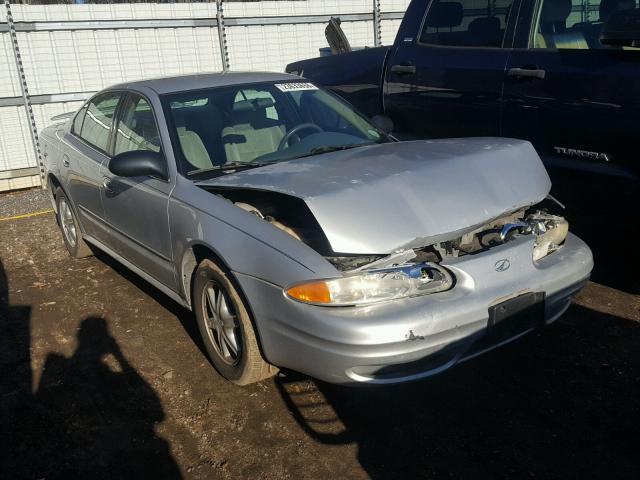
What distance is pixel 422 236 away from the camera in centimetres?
306

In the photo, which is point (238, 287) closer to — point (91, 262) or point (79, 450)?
point (79, 450)

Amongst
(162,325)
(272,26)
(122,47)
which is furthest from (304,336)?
(272,26)

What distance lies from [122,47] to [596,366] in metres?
8.18

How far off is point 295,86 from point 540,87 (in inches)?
65.4

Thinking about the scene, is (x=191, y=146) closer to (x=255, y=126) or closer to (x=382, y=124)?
(x=255, y=126)

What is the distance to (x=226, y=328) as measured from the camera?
356 cm

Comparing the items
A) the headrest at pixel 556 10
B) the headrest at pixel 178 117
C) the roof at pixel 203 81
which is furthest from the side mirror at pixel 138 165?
the headrest at pixel 556 10

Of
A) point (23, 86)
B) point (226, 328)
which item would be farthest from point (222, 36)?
point (226, 328)

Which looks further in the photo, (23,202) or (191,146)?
(23,202)

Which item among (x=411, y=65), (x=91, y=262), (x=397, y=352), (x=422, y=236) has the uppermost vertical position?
(x=411, y=65)

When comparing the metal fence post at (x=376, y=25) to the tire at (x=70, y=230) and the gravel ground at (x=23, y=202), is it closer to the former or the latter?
the gravel ground at (x=23, y=202)

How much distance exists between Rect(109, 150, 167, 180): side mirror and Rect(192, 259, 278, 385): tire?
690 mm

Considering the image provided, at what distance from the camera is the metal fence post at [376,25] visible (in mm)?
11242

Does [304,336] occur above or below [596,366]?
above
